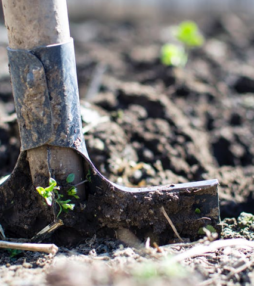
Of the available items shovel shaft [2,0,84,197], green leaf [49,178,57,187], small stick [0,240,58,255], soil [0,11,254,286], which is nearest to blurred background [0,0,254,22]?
soil [0,11,254,286]

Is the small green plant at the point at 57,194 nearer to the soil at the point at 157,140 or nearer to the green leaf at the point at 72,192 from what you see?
the green leaf at the point at 72,192

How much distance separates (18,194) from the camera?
5.93 ft

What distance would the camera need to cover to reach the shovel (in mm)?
1574

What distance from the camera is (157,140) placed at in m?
2.62

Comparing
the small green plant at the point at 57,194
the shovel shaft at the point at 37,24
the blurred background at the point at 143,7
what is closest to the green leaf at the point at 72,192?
the small green plant at the point at 57,194

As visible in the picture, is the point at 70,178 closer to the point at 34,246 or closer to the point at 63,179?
the point at 63,179

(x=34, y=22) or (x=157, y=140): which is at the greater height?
(x=34, y=22)

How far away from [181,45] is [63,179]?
3744 millimetres

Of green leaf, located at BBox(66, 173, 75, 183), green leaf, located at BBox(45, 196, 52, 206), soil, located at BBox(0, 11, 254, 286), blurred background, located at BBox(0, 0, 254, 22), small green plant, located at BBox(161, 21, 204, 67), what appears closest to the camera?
soil, located at BBox(0, 11, 254, 286)

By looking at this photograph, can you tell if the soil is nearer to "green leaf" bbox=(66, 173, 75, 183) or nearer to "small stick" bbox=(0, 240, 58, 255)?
"small stick" bbox=(0, 240, 58, 255)

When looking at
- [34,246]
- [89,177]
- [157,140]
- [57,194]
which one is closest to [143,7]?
[157,140]

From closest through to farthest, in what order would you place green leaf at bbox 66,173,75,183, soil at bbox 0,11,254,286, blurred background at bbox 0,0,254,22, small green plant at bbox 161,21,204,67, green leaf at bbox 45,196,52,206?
soil at bbox 0,11,254,286, green leaf at bbox 45,196,52,206, green leaf at bbox 66,173,75,183, small green plant at bbox 161,21,204,67, blurred background at bbox 0,0,254,22

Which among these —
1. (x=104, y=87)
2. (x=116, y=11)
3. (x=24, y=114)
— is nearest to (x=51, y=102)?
(x=24, y=114)

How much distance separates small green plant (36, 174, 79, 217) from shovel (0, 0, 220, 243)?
37mm
